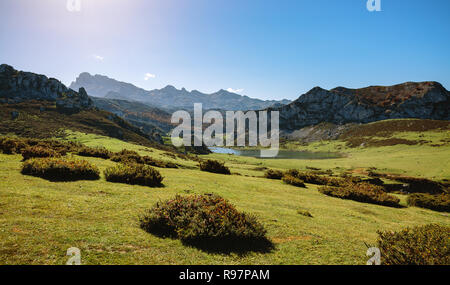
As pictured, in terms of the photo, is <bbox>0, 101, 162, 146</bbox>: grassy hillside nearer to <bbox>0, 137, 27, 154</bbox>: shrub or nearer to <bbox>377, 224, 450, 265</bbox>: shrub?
<bbox>0, 137, 27, 154</bbox>: shrub

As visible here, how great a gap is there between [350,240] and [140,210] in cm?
1011

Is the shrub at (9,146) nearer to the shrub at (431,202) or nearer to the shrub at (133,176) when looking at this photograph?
the shrub at (133,176)

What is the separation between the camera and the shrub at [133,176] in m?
15.3

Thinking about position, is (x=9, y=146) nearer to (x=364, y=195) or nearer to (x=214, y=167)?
(x=214, y=167)

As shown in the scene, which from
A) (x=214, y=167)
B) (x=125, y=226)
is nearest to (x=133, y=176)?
(x=125, y=226)

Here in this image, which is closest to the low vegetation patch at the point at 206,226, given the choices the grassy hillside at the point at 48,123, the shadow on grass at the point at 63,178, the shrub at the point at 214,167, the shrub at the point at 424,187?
the shadow on grass at the point at 63,178

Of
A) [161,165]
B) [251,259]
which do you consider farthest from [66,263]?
[161,165]

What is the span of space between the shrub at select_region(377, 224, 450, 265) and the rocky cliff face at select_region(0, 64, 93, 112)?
137 meters

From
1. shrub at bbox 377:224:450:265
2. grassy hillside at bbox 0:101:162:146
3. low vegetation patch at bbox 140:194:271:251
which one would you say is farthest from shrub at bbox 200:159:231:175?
grassy hillside at bbox 0:101:162:146

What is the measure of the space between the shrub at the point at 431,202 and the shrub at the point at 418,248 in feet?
54.2

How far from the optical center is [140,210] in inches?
405

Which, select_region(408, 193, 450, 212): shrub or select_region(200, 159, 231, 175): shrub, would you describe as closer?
select_region(408, 193, 450, 212): shrub

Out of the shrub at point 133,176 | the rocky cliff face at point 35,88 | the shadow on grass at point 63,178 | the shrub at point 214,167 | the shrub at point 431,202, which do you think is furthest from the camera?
the rocky cliff face at point 35,88

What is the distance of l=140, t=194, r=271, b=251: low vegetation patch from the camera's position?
7934 mm
